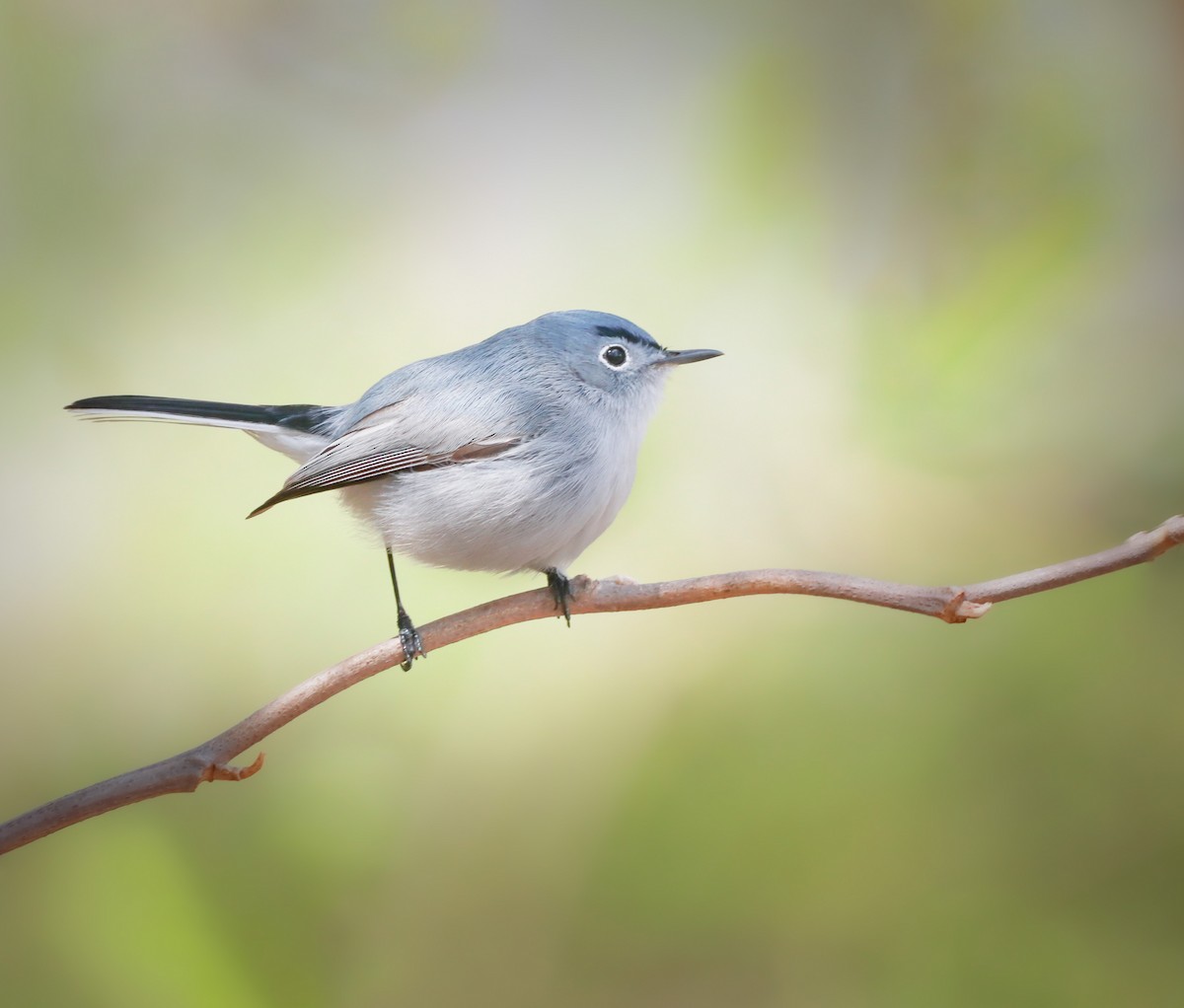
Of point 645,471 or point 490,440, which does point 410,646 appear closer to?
point 490,440

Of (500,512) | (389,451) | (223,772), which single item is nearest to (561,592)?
(500,512)

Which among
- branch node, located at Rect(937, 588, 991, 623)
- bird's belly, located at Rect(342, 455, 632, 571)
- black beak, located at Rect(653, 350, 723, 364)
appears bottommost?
branch node, located at Rect(937, 588, 991, 623)

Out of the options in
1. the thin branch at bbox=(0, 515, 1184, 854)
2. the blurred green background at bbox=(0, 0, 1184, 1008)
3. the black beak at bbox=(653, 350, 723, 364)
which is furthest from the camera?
the blurred green background at bbox=(0, 0, 1184, 1008)

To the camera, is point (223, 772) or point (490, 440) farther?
point (490, 440)

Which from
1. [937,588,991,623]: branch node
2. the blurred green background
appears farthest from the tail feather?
[937,588,991,623]: branch node

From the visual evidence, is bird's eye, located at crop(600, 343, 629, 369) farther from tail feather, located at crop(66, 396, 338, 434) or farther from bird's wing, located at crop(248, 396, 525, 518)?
tail feather, located at crop(66, 396, 338, 434)

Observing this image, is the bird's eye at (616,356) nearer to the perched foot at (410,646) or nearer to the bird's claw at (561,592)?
the bird's claw at (561,592)

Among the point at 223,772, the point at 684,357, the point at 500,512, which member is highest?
the point at 684,357

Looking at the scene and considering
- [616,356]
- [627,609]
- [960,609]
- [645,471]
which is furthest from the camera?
[645,471]
